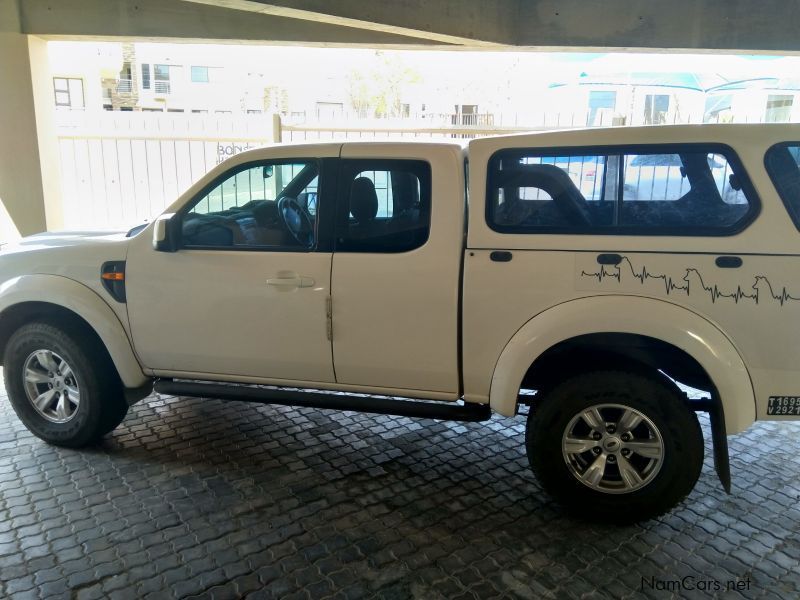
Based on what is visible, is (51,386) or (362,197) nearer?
(362,197)

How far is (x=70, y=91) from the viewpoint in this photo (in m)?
23.4

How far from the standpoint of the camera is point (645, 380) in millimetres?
3271

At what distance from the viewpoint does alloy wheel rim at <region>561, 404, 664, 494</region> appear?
3.30 m

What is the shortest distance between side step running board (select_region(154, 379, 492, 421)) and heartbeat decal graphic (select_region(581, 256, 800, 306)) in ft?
3.52

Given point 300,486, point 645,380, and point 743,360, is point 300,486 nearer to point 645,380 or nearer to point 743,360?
point 645,380

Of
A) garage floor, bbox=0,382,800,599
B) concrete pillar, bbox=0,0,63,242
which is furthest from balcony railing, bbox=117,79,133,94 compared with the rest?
garage floor, bbox=0,382,800,599

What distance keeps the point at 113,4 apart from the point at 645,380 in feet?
25.3

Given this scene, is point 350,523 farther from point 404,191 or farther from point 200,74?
point 200,74

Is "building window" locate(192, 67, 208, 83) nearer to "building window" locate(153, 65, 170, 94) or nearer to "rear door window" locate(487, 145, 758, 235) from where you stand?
"building window" locate(153, 65, 170, 94)

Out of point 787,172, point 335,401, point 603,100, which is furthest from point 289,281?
point 603,100

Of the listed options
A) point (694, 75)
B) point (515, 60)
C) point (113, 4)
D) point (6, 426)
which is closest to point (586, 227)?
point (6, 426)

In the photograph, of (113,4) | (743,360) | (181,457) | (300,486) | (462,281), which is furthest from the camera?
(113,4)

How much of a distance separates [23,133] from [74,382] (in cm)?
516

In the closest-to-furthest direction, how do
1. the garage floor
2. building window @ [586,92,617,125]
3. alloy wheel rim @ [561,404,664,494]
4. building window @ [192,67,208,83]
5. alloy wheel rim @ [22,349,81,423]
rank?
1. the garage floor
2. alloy wheel rim @ [561,404,664,494]
3. alloy wheel rim @ [22,349,81,423]
4. building window @ [586,92,617,125]
5. building window @ [192,67,208,83]
